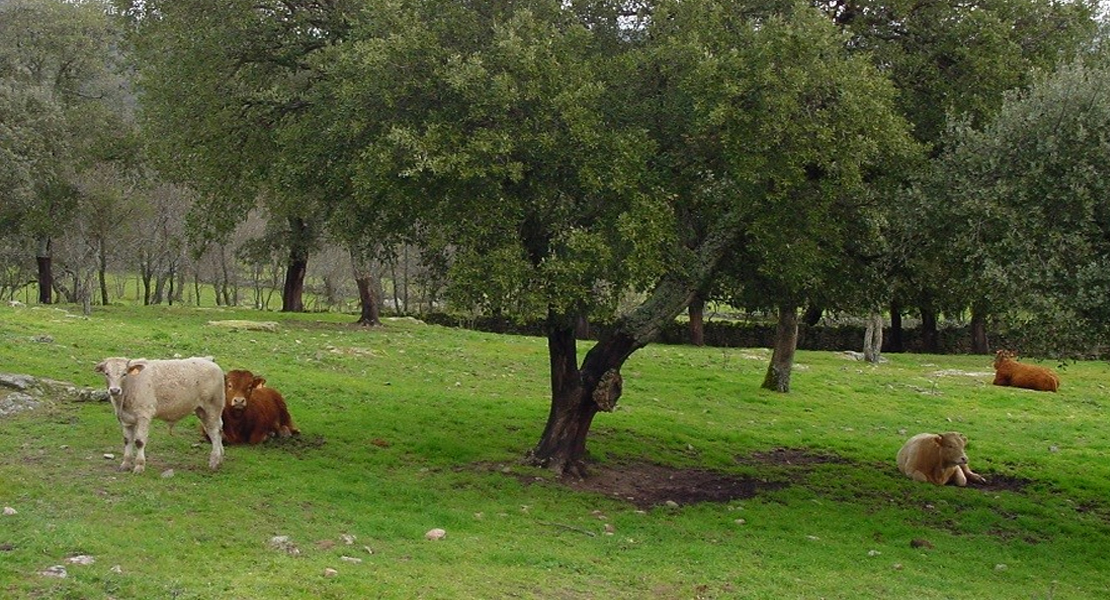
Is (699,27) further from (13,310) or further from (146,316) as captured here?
(146,316)

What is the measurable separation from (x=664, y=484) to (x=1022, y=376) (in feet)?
65.1

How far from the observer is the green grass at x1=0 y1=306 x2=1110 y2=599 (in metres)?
11.5

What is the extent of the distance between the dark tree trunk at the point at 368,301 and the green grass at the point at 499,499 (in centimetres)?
1022

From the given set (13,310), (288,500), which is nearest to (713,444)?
(288,500)

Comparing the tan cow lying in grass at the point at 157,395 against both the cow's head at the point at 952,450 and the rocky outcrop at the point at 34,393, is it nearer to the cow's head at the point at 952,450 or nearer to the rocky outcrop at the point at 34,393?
the rocky outcrop at the point at 34,393

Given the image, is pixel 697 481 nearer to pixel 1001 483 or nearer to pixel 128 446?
pixel 1001 483

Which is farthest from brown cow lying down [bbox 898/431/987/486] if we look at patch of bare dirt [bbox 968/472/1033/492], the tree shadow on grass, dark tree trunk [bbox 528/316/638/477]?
dark tree trunk [bbox 528/316/638/477]

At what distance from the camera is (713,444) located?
22453 mm

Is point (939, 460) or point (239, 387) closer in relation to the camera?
point (239, 387)

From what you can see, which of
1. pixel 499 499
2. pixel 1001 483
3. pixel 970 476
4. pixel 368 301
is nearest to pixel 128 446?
pixel 499 499

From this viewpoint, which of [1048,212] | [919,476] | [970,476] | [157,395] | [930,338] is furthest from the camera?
[930,338]

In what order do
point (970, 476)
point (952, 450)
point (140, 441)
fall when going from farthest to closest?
point (970, 476), point (952, 450), point (140, 441)

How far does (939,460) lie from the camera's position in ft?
Result: 64.8

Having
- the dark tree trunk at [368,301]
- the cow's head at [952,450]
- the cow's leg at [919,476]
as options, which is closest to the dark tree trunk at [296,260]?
the dark tree trunk at [368,301]
